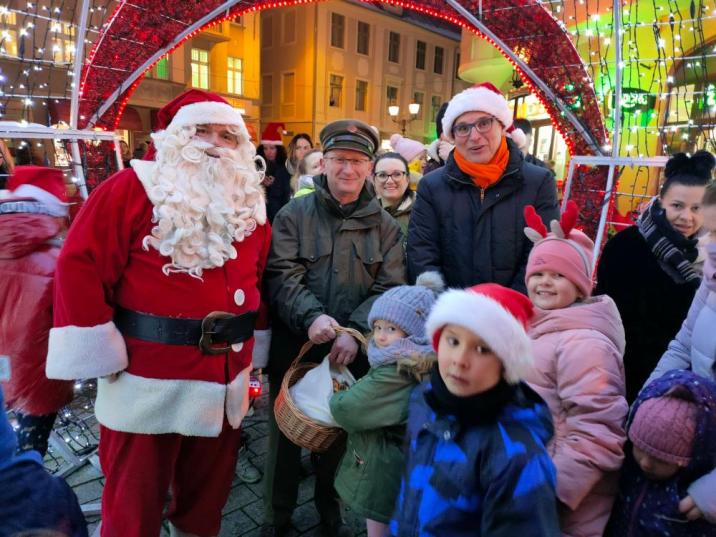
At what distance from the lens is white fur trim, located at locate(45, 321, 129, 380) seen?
6.33 feet

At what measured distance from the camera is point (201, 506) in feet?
7.60

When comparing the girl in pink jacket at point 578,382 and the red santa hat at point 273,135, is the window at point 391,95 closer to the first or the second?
the red santa hat at point 273,135

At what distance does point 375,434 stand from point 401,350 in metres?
0.39

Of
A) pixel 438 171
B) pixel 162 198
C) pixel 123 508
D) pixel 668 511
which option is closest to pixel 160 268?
pixel 162 198

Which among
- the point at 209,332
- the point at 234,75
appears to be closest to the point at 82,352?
the point at 209,332

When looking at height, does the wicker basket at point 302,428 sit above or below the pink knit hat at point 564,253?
below

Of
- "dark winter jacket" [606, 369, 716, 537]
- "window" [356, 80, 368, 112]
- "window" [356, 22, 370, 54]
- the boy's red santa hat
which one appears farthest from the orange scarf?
"window" [356, 22, 370, 54]

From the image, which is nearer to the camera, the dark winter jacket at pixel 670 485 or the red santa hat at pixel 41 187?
the dark winter jacket at pixel 670 485

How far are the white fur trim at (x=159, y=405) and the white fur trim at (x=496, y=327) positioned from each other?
1140mm

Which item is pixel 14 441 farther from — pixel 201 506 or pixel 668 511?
pixel 668 511

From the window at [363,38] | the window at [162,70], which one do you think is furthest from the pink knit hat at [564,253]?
the window at [363,38]

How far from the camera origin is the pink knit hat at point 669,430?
1482mm

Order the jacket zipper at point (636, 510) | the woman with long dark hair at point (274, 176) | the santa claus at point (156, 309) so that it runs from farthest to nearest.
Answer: the woman with long dark hair at point (274, 176) → the santa claus at point (156, 309) → the jacket zipper at point (636, 510)

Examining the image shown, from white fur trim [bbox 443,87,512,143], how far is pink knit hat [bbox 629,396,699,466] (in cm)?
171
